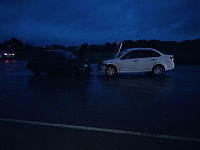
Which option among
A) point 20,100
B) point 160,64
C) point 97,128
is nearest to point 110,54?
point 160,64

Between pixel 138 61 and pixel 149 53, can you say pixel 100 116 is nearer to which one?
pixel 138 61

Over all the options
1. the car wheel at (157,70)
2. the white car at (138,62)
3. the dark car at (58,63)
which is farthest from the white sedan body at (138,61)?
the dark car at (58,63)

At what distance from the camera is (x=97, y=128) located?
4.41 metres

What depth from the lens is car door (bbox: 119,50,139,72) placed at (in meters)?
12.7

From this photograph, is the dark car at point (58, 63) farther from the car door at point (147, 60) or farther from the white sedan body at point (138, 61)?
the car door at point (147, 60)

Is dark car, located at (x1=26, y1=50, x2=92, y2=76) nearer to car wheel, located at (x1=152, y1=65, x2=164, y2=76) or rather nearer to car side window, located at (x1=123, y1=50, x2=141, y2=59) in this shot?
car side window, located at (x1=123, y1=50, x2=141, y2=59)

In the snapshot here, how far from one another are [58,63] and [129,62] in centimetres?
446

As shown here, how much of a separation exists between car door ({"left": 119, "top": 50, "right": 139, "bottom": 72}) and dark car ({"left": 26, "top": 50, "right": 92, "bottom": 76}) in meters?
2.09

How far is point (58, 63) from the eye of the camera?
13.1m

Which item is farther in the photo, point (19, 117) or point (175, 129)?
point (19, 117)

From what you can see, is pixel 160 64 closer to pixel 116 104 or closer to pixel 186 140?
pixel 116 104

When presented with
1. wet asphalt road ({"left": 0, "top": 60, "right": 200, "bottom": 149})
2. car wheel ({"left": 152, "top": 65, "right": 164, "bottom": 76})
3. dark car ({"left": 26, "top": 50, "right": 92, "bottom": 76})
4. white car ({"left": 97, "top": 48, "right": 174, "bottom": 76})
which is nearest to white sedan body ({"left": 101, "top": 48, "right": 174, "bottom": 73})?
white car ({"left": 97, "top": 48, "right": 174, "bottom": 76})

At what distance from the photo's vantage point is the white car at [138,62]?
1272cm

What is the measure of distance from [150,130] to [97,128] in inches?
43.6
